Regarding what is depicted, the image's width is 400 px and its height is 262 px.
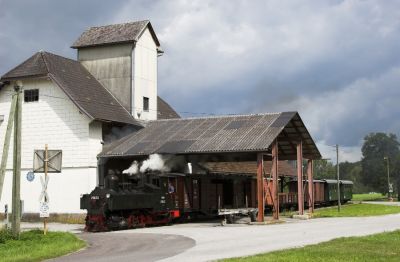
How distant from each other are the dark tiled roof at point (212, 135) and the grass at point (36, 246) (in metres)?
13.1

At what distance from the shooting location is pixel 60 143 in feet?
122

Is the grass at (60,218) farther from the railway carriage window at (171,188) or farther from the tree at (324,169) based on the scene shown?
the tree at (324,169)

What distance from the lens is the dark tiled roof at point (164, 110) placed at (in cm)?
4920

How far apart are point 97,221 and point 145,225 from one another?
3.79 meters

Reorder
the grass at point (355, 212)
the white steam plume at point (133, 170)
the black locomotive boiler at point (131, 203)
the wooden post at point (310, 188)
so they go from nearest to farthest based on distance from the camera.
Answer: the black locomotive boiler at point (131, 203)
the white steam plume at point (133, 170)
the grass at point (355, 212)
the wooden post at point (310, 188)

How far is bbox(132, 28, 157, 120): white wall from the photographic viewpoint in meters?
42.1

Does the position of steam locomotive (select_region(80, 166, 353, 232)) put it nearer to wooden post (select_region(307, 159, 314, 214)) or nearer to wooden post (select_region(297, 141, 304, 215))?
wooden post (select_region(307, 159, 314, 214))

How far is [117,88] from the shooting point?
42.3m

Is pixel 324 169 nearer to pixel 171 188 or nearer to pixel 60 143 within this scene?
pixel 60 143

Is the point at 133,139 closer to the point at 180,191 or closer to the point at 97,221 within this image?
the point at 180,191

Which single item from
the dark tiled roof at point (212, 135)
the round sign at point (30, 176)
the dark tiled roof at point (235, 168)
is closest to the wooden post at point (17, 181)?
the dark tiled roof at point (212, 135)

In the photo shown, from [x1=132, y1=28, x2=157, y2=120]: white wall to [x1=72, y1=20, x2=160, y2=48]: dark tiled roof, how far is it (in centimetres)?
66

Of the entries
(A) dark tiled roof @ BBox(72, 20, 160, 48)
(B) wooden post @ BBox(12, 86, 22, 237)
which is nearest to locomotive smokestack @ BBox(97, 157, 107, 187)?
(A) dark tiled roof @ BBox(72, 20, 160, 48)

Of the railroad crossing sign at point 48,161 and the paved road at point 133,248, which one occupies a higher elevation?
the railroad crossing sign at point 48,161
